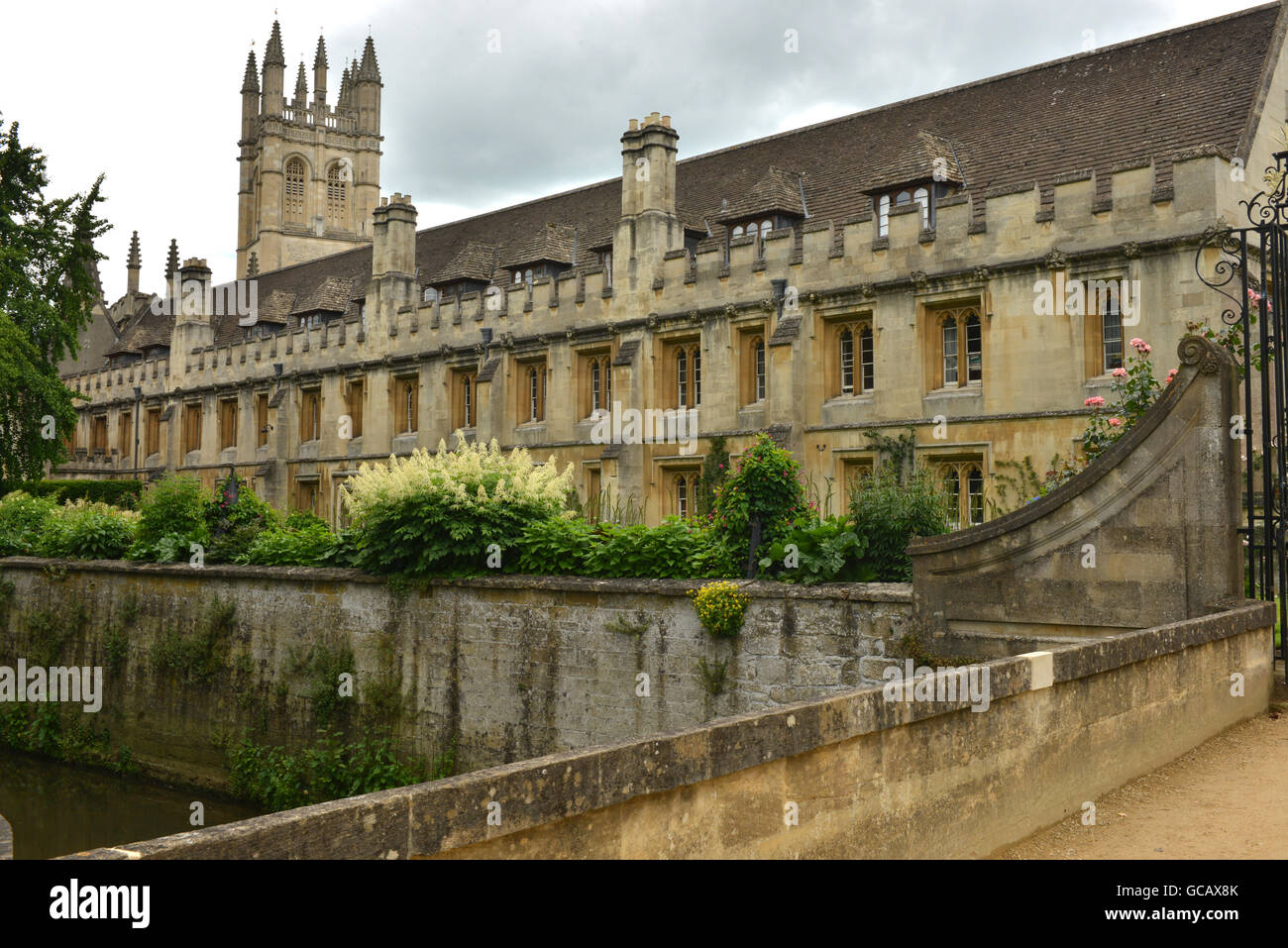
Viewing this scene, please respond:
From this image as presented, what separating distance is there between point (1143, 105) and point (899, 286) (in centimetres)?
590

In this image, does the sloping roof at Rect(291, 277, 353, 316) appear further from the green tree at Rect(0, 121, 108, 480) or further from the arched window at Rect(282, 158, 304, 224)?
the arched window at Rect(282, 158, 304, 224)

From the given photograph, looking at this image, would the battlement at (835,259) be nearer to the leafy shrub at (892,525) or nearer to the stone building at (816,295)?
the stone building at (816,295)

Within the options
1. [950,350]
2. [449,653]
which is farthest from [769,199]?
[449,653]

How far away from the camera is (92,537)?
1923 centimetres

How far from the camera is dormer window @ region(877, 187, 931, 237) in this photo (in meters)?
21.3

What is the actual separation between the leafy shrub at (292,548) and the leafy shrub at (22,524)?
21.8 feet

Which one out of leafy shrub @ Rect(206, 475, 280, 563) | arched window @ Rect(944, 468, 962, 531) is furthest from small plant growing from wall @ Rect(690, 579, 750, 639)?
arched window @ Rect(944, 468, 962, 531)

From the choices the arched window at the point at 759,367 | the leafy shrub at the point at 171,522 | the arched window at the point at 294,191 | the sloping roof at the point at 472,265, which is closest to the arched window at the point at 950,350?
the arched window at the point at 759,367

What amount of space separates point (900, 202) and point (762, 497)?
12.1m

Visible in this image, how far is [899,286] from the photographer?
20.7 m
